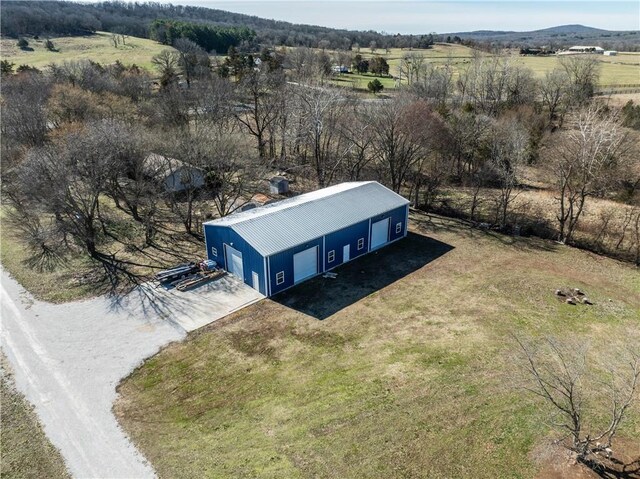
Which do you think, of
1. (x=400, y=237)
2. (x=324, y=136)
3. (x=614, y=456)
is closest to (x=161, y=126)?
(x=324, y=136)

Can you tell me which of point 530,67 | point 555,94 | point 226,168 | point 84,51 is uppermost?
point 84,51

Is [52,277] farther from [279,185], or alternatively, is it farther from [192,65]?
[192,65]

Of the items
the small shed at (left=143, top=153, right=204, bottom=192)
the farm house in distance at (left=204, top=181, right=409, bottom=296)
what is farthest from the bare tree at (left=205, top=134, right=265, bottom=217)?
the farm house in distance at (left=204, top=181, right=409, bottom=296)

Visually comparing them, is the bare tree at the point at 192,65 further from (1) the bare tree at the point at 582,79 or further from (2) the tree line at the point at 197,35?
(1) the bare tree at the point at 582,79

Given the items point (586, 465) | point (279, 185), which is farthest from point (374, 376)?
point (279, 185)

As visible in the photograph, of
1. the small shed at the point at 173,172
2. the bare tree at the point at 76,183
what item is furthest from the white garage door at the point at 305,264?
the small shed at the point at 173,172

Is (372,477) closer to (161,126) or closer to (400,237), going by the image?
(400,237)

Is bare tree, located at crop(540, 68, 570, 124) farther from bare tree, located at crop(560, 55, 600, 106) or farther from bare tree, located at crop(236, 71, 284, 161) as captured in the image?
bare tree, located at crop(236, 71, 284, 161)
